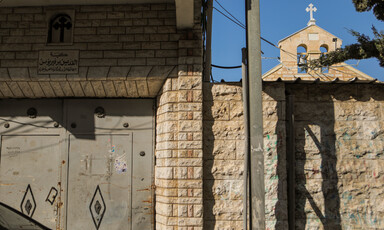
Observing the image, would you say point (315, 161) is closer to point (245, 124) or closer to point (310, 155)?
point (310, 155)

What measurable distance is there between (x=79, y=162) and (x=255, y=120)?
2823 mm

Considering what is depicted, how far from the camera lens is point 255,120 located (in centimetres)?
389

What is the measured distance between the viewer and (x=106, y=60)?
5.03 m

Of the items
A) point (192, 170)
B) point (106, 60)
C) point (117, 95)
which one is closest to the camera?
point (192, 170)

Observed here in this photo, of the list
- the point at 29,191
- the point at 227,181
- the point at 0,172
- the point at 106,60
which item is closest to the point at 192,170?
the point at 227,181

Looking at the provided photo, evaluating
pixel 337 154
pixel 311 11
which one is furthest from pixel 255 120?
pixel 311 11

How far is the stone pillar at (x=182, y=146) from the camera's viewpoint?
4660 millimetres

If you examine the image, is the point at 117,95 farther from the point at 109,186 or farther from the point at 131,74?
the point at 109,186

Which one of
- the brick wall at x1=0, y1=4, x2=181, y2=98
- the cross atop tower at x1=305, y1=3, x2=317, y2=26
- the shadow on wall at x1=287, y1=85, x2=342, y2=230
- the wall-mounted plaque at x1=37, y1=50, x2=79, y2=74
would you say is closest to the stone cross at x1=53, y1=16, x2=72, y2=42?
the brick wall at x1=0, y1=4, x2=181, y2=98

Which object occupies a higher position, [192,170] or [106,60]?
[106,60]

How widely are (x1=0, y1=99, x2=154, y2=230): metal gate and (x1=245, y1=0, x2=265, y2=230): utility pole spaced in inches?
73.3

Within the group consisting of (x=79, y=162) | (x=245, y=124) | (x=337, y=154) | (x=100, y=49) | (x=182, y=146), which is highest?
(x=100, y=49)

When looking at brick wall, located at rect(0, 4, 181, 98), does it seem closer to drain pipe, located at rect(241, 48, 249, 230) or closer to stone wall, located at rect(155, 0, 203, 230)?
stone wall, located at rect(155, 0, 203, 230)

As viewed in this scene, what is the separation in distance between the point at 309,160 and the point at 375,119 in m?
1.13
